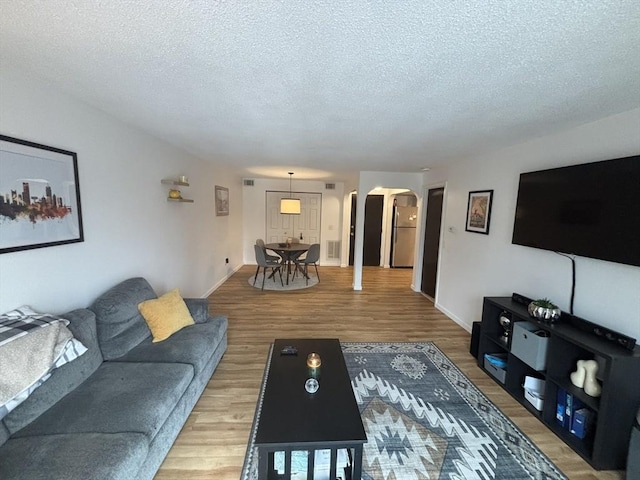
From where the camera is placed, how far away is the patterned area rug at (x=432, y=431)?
5.33 feet

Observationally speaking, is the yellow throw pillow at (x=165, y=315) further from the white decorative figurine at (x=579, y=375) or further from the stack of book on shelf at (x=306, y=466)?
the white decorative figurine at (x=579, y=375)

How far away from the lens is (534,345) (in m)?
2.10

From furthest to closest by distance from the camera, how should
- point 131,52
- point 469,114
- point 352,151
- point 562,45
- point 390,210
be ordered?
point 390,210 → point 352,151 → point 469,114 → point 131,52 → point 562,45

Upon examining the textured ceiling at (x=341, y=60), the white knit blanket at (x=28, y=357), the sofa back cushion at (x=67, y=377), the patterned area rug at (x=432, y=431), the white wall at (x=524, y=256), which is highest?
the textured ceiling at (x=341, y=60)

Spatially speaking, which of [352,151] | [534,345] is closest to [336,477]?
[534,345]

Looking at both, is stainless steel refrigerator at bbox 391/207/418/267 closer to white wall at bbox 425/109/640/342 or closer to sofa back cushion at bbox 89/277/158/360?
white wall at bbox 425/109/640/342

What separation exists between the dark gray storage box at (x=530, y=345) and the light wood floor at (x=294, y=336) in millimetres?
410

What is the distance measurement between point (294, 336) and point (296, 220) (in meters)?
4.31

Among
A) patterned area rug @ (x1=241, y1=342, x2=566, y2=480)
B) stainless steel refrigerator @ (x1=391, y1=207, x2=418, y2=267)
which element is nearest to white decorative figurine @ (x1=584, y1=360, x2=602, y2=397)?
patterned area rug @ (x1=241, y1=342, x2=566, y2=480)

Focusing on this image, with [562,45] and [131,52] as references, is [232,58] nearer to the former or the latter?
[131,52]

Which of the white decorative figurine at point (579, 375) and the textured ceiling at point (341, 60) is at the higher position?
the textured ceiling at point (341, 60)

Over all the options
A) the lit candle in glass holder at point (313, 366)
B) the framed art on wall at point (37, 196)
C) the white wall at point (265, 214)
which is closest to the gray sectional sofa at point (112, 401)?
the framed art on wall at point (37, 196)

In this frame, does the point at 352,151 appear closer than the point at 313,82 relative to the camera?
No

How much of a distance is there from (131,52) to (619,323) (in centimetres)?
344
